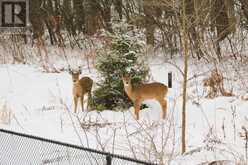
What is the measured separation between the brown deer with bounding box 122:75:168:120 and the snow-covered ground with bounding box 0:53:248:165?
0.82 ft

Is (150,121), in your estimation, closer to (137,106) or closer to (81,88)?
(137,106)

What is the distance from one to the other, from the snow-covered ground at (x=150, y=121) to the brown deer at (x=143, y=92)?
0.82 ft

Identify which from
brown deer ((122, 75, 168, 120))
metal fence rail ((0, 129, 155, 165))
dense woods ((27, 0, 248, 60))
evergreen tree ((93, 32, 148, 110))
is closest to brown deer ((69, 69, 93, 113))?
evergreen tree ((93, 32, 148, 110))

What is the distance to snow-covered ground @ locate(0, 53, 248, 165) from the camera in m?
7.34

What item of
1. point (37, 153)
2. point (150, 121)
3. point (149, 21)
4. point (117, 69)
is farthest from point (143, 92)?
point (149, 21)

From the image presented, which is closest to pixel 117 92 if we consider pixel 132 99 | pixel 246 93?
pixel 132 99

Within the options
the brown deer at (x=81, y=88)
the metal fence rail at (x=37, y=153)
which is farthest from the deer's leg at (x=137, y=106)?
the metal fence rail at (x=37, y=153)

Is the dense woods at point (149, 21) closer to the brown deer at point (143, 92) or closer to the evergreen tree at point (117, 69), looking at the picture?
the evergreen tree at point (117, 69)

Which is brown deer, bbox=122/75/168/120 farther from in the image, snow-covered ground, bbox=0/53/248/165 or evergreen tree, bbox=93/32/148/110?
evergreen tree, bbox=93/32/148/110

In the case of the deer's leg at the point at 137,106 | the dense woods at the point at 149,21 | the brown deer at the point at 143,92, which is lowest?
the deer's leg at the point at 137,106

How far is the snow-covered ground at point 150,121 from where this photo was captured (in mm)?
7336

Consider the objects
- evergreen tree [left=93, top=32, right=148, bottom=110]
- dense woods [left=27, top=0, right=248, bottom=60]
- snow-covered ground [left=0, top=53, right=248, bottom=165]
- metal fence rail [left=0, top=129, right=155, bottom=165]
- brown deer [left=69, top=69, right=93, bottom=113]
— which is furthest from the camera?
dense woods [left=27, top=0, right=248, bottom=60]

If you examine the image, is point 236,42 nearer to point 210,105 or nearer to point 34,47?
point 210,105

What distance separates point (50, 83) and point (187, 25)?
7.10m
